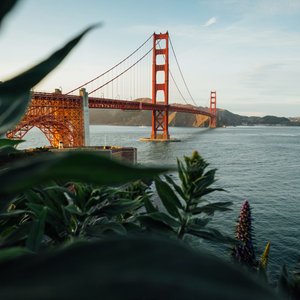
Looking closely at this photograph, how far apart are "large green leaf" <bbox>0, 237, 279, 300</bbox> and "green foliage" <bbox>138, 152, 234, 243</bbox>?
3.45ft

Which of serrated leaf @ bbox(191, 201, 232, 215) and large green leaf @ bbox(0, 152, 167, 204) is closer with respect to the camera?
large green leaf @ bbox(0, 152, 167, 204)

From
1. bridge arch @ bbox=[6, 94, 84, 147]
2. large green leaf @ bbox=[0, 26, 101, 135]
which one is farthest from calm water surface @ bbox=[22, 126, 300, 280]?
bridge arch @ bbox=[6, 94, 84, 147]

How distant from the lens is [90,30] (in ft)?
1.62

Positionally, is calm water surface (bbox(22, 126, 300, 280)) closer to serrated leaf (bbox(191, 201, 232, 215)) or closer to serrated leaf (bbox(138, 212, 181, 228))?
serrated leaf (bbox(191, 201, 232, 215))

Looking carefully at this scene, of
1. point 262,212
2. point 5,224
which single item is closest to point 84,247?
point 5,224

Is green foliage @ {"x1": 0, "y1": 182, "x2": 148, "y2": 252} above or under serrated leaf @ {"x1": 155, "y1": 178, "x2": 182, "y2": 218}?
under

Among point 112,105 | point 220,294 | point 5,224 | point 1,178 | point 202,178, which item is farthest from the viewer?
point 112,105

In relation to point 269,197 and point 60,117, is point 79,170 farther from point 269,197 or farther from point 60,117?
point 60,117

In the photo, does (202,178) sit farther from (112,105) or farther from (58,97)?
(112,105)

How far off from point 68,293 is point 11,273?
0.25 ft

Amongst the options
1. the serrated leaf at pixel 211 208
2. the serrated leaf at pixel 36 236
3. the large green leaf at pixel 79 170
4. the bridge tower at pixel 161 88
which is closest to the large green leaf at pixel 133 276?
the large green leaf at pixel 79 170

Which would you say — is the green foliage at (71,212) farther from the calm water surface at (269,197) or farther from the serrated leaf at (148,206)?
the calm water surface at (269,197)

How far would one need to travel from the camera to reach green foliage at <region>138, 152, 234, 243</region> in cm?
147

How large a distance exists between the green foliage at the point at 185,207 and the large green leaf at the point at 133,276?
1053mm
